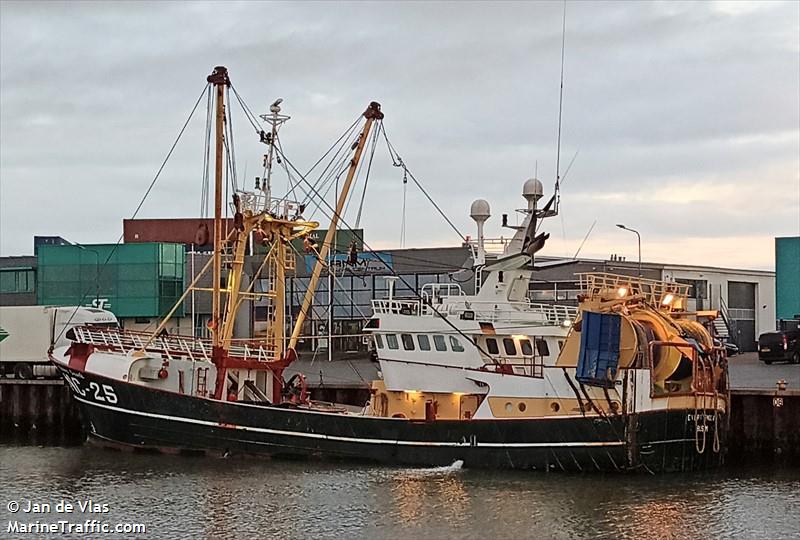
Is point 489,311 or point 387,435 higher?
point 489,311

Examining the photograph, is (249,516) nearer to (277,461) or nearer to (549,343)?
(277,461)

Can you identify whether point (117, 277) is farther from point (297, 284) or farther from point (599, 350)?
point (599, 350)

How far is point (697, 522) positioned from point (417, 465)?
7.93m

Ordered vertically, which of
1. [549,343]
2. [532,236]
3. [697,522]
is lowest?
[697,522]

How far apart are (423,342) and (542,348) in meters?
3.12

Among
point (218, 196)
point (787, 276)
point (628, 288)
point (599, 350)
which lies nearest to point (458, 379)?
point (599, 350)

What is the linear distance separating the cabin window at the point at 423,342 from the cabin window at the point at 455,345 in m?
0.61

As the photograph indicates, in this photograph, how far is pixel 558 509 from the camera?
23938 mm

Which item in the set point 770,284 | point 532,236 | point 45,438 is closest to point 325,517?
point 532,236

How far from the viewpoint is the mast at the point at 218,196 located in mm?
29969

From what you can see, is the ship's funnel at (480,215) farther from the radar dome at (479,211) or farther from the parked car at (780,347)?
the parked car at (780,347)

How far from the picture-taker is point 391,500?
2466cm

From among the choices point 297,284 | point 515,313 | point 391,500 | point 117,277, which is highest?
point 117,277

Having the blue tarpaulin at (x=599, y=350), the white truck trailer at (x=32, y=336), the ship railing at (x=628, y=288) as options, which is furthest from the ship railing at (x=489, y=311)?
the white truck trailer at (x=32, y=336)
